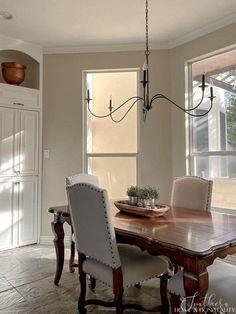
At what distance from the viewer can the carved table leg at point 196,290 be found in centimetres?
133

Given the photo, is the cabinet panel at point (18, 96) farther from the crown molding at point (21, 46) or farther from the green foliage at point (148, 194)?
the green foliage at point (148, 194)

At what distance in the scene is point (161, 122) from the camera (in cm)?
367

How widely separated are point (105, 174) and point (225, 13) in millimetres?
2470

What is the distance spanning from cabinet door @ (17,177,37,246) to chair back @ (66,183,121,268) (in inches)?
77.6

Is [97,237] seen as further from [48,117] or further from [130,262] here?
[48,117]

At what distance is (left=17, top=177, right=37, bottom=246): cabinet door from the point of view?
3598 millimetres

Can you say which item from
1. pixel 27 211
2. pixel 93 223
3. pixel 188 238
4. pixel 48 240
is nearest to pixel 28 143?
pixel 27 211

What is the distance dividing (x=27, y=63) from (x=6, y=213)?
2236 millimetres

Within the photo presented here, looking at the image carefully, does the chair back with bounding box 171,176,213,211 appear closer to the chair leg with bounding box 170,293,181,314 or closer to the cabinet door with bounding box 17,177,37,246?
the chair leg with bounding box 170,293,181,314

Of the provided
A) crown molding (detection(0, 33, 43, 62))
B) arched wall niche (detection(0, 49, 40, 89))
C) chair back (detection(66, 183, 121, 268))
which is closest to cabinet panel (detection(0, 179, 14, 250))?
arched wall niche (detection(0, 49, 40, 89))

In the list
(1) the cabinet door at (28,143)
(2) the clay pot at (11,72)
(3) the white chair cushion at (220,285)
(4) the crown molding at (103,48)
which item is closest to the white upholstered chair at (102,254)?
(3) the white chair cushion at (220,285)

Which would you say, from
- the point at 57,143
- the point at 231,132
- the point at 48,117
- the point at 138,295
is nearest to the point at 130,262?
the point at 138,295

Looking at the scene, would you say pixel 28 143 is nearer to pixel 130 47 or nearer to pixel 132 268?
pixel 130 47

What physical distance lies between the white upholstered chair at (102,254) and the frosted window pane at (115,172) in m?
1.82
